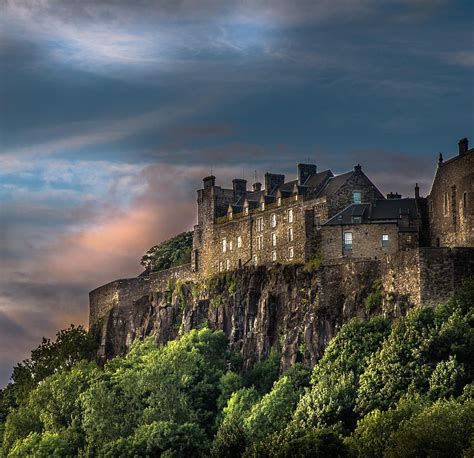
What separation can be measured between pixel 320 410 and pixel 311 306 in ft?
57.0

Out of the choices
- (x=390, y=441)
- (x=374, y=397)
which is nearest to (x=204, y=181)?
(x=374, y=397)

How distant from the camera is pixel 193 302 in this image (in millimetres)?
124875

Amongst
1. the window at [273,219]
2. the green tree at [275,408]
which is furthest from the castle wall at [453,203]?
the window at [273,219]

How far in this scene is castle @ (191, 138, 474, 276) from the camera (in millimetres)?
102875

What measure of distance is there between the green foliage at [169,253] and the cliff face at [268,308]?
487 inches

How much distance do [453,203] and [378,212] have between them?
27.4 feet

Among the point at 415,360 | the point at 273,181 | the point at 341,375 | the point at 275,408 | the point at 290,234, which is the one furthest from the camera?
the point at 273,181

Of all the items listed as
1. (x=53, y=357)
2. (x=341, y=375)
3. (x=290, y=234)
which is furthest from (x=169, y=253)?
(x=341, y=375)

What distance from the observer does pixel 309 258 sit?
111 metres

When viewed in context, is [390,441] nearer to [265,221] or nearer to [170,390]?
[170,390]

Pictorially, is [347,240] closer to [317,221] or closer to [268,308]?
[317,221]

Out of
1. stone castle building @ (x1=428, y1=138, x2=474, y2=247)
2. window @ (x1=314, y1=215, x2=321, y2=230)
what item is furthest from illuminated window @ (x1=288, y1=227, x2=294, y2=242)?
stone castle building @ (x1=428, y1=138, x2=474, y2=247)

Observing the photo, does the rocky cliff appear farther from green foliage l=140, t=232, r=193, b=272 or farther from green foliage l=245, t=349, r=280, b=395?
green foliage l=140, t=232, r=193, b=272

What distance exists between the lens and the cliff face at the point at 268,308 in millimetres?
104875
